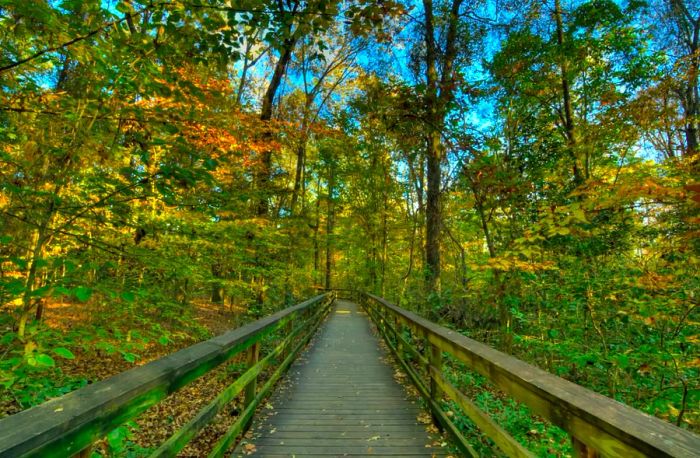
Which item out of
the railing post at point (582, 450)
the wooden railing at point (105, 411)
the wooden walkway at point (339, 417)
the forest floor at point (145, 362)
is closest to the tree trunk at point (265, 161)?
the forest floor at point (145, 362)

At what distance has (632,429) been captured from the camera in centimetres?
101

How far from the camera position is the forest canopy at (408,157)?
2844 mm

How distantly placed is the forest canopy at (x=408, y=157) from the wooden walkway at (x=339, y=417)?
1475mm

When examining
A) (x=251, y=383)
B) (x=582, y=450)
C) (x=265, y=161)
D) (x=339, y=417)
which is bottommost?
(x=339, y=417)

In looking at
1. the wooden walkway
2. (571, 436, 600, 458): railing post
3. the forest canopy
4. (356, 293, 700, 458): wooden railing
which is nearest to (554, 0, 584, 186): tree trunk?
the forest canopy

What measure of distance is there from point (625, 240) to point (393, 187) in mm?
10928

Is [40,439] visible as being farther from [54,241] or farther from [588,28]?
[588,28]

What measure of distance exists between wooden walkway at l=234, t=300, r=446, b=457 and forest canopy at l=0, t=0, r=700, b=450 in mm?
1475

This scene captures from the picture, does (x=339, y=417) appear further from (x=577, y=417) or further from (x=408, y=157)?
(x=408, y=157)

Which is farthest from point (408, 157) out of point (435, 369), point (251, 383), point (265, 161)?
point (251, 383)

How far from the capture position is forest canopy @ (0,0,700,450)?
2.84 metres

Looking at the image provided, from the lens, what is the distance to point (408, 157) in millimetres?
7863

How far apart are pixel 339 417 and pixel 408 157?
231 inches

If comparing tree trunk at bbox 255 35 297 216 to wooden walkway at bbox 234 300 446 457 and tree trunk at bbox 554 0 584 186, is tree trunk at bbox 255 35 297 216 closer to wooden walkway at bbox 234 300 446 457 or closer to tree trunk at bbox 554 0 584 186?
wooden walkway at bbox 234 300 446 457
